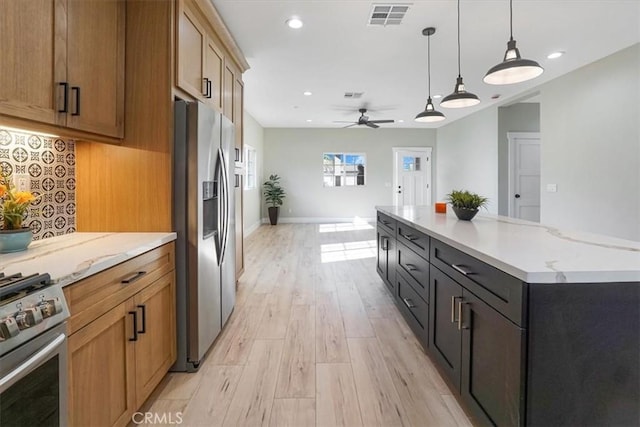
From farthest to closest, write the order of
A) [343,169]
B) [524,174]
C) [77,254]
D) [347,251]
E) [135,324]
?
[343,169] < [524,174] < [347,251] < [135,324] < [77,254]

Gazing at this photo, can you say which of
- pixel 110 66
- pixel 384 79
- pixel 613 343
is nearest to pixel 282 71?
pixel 384 79

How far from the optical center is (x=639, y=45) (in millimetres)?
3791

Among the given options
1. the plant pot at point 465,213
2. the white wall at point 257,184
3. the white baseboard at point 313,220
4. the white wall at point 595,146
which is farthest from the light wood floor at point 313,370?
the white baseboard at point 313,220

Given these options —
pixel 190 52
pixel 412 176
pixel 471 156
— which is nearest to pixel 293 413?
pixel 190 52

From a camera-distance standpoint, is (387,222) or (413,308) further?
(387,222)

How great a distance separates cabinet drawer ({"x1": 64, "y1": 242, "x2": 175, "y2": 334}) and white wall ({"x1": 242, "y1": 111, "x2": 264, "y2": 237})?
5509 mm

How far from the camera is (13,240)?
56.6 inches

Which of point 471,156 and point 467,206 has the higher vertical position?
point 471,156

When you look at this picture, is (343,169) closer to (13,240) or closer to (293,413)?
(293,413)

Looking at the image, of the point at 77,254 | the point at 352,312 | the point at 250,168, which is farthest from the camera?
the point at 250,168

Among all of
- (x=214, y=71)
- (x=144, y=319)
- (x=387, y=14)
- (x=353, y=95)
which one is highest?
→ (x=353, y=95)

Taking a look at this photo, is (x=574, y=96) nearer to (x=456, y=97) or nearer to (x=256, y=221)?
(x=456, y=97)

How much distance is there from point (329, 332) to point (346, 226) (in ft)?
20.9

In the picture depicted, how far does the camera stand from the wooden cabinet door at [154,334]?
1573mm
